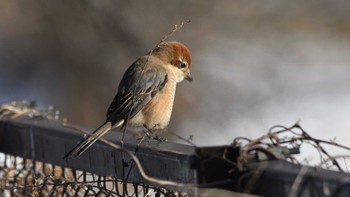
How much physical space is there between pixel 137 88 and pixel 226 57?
10.3 feet

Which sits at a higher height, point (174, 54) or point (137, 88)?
point (174, 54)

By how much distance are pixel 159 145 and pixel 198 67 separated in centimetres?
487

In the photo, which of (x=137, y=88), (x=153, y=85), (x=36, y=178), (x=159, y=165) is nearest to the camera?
(x=159, y=165)

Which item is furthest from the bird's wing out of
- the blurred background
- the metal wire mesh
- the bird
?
the blurred background

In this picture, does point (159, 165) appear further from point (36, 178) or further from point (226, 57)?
point (226, 57)

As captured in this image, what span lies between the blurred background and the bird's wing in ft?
7.77

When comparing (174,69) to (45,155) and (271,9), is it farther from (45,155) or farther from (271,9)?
(271,9)

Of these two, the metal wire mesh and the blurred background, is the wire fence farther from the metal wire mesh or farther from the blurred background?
the blurred background

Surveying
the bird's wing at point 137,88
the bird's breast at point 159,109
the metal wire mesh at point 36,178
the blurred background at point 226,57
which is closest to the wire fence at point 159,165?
the metal wire mesh at point 36,178

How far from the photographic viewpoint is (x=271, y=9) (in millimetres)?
7941

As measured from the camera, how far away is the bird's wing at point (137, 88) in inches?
185

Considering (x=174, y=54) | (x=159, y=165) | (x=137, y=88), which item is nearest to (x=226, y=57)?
(x=174, y=54)

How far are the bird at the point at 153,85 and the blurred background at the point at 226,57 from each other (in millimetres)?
2256

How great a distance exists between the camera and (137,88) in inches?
192
